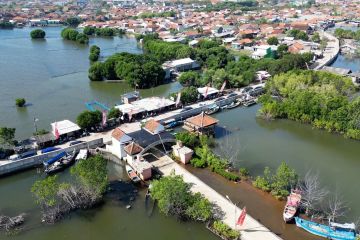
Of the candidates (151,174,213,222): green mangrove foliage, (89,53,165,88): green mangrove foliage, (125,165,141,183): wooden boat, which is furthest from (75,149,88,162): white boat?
(89,53,165,88): green mangrove foliage

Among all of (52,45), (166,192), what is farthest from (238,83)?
(52,45)

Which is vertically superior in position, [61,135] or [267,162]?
[61,135]

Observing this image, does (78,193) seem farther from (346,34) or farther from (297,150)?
(346,34)

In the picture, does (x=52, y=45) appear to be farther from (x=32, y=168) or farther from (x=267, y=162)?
(x=267, y=162)

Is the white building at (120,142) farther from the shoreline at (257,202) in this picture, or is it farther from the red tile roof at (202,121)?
the red tile roof at (202,121)

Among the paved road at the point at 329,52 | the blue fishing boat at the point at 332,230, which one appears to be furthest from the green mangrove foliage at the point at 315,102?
the paved road at the point at 329,52

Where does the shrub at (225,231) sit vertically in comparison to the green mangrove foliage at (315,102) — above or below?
below

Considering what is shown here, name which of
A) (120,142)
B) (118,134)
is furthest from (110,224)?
(118,134)
